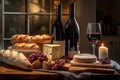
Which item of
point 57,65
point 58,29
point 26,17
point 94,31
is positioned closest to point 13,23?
point 26,17

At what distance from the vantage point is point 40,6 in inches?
129

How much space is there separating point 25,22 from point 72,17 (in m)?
1.73

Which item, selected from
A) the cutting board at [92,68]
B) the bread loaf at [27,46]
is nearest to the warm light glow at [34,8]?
the bread loaf at [27,46]

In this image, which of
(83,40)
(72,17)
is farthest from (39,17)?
(72,17)

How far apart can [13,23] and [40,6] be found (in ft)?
1.24

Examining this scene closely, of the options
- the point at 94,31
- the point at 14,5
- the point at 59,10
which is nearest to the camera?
the point at 94,31

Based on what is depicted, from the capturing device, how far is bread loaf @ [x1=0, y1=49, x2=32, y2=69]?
1.26 metres

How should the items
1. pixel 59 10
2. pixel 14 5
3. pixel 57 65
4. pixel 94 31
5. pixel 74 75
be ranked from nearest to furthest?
1. pixel 74 75
2. pixel 57 65
3. pixel 94 31
4. pixel 59 10
5. pixel 14 5

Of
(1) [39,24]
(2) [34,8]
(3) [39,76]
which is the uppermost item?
(2) [34,8]

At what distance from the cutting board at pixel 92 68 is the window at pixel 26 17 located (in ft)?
6.62

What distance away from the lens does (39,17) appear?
3.30 meters

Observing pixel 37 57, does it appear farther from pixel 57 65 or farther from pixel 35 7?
pixel 35 7

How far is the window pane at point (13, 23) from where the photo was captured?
3.26 m

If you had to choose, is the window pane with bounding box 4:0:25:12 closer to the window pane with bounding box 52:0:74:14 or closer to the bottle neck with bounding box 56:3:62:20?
the window pane with bounding box 52:0:74:14
